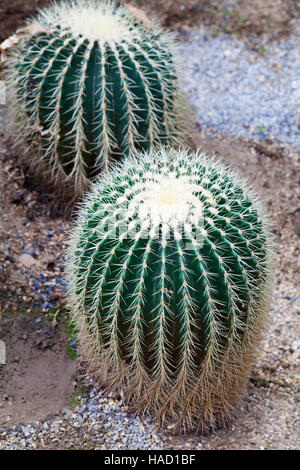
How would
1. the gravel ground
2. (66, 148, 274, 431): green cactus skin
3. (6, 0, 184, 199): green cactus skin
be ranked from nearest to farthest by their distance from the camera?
(66, 148, 274, 431): green cactus skin, (6, 0, 184, 199): green cactus skin, the gravel ground

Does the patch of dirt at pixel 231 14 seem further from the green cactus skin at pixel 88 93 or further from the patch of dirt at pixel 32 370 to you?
the patch of dirt at pixel 32 370

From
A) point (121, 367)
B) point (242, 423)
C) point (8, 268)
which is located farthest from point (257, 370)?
point (8, 268)

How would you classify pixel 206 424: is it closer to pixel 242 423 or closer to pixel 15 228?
pixel 242 423

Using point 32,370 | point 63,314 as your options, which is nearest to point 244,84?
point 63,314

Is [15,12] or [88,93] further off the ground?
[88,93]

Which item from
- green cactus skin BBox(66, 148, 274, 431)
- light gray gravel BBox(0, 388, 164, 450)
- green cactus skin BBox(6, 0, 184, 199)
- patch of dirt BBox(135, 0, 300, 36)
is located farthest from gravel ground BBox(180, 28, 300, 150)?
light gray gravel BBox(0, 388, 164, 450)

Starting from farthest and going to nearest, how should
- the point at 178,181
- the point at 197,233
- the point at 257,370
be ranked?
the point at 257,370 < the point at 178,181 < the point at 197,233

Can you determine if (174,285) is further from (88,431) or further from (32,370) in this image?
(32,370)

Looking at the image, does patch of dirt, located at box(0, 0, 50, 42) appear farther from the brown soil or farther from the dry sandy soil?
the dry sandy soil
